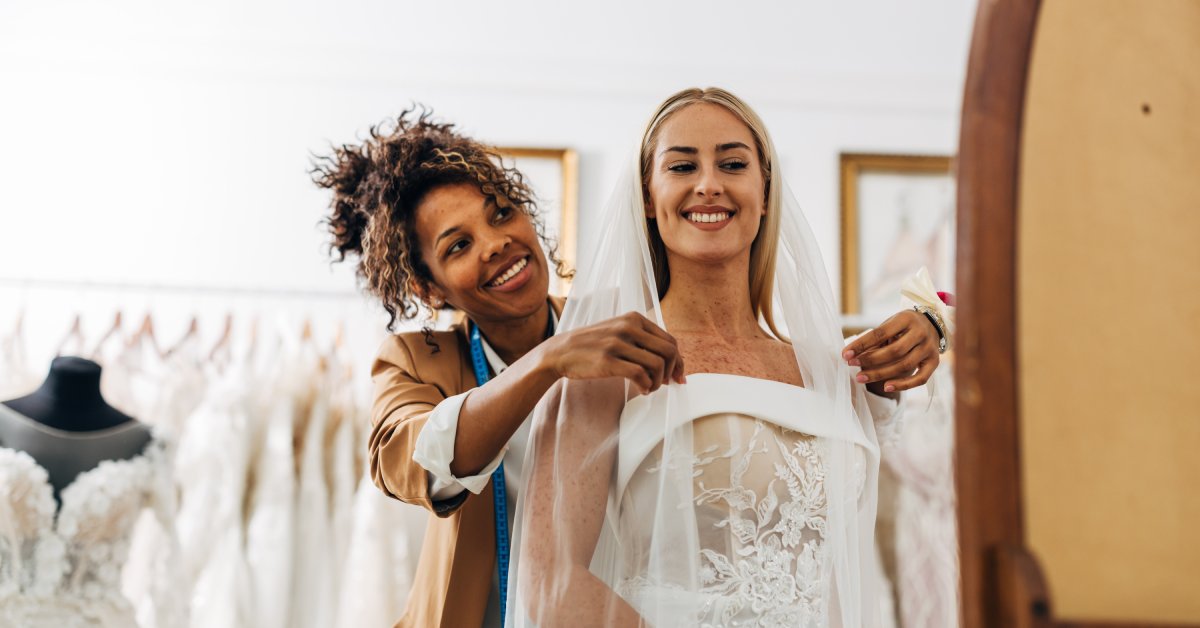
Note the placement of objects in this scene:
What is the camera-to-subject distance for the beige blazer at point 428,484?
1.61 m

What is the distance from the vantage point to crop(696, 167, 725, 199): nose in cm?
148

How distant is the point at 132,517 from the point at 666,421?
1491 mm

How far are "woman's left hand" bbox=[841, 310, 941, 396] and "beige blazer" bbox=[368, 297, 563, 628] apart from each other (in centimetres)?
63

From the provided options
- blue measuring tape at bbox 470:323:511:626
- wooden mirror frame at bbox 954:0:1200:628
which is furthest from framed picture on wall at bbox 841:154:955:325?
wooden mirror frame at bbox 954:0:1200:628

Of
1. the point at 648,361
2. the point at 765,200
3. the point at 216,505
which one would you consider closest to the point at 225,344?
the point at 216,505

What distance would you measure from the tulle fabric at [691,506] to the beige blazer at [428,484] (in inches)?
9.2

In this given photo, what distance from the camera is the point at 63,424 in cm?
227

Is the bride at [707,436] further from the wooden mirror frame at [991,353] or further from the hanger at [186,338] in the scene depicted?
the hanger at [186,338]

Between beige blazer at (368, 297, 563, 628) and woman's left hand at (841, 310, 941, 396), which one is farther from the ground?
woman's left hand at (841, 310, 941, 396)

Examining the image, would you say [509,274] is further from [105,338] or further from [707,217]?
[105,338]

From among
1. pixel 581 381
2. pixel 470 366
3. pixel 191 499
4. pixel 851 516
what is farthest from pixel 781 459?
pixel 191 499

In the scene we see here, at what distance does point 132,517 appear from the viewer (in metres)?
2.31

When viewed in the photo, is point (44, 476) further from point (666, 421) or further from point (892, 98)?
point (892, 98)

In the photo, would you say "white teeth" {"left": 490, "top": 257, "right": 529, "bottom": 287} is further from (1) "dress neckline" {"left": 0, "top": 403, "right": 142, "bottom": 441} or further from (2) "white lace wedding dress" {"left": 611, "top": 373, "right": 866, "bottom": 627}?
(1) "dress neckline" {"left": 0, "top": 403, "right": 142, "bottom": 441}
